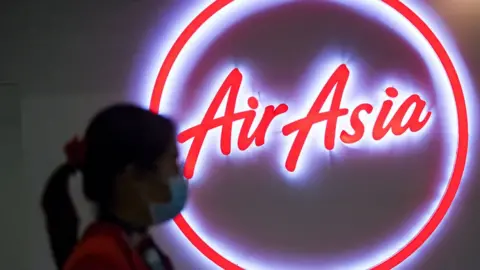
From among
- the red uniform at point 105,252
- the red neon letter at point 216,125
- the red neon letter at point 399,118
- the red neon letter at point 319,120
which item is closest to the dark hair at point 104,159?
the red uniform at point 105,252

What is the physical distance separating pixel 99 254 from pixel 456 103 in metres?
2.09

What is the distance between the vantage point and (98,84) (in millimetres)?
3113

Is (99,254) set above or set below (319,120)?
below

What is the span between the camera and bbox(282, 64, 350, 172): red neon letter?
3.08 metres

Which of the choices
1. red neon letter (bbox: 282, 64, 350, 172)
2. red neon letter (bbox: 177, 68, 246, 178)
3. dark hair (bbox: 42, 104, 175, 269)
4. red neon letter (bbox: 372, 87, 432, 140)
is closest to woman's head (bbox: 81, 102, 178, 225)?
dark hair (bbox: 42, 104, 175, 269)

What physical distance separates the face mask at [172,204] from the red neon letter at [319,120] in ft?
3.29

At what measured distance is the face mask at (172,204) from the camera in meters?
2.07

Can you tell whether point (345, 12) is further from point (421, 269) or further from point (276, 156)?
point (421, 269)

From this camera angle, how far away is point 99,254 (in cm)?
172

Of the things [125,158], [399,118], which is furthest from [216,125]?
[125,158]

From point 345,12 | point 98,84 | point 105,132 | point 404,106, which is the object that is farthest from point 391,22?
point 105,132

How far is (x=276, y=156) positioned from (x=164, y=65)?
722 mm

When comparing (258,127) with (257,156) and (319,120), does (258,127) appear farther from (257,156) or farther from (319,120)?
(319,120)

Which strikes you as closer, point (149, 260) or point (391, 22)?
point (149, 260)
